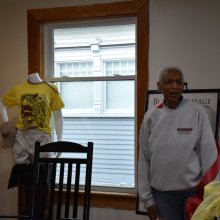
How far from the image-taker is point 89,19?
2979 millimetres

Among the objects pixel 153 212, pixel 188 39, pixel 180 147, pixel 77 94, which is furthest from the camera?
pixel 77 94

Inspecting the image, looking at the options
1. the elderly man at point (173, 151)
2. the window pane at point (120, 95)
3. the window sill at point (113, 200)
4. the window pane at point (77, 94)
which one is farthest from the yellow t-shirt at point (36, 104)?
the elderly man at point (173, 151)

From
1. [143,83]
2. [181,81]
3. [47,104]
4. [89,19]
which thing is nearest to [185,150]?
[181,81]

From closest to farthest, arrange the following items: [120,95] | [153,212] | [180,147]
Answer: [180,147] < [153,212] < [120,95]

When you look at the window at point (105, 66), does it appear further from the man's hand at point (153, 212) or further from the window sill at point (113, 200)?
the man's hand at point (153, 212)

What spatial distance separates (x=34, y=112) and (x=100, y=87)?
2.01 ft

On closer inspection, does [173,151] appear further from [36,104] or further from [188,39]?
[36,104]

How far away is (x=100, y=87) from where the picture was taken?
3039 mm

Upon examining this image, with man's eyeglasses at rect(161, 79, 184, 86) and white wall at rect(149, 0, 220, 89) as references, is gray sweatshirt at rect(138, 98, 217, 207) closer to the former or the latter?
man's eyeglasses at rect(161, 79, 184, 86)

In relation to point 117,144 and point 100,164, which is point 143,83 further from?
point 100,164

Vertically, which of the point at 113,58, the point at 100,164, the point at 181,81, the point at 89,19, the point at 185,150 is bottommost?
the point at 100,164

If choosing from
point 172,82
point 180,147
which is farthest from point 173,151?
point 172,82

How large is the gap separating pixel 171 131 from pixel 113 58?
1.23m

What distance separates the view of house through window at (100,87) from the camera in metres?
2.97
